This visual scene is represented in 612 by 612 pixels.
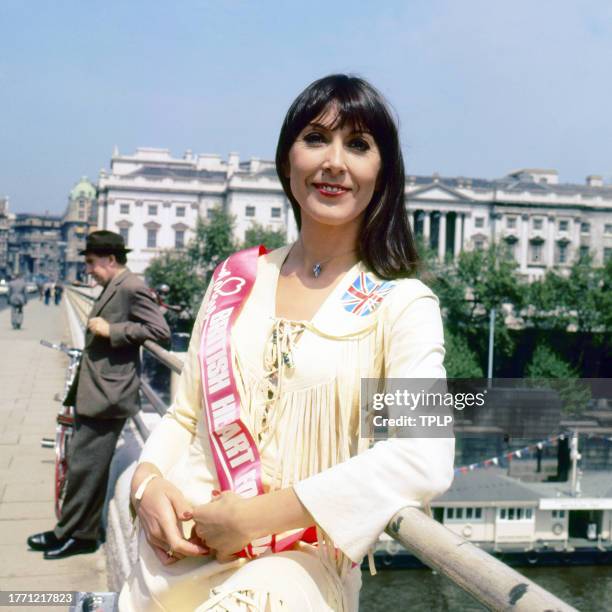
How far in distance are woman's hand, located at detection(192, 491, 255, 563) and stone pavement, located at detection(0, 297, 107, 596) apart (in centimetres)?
235

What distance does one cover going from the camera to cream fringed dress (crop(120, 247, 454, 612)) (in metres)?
1.46

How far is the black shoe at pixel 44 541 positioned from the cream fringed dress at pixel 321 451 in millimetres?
2492

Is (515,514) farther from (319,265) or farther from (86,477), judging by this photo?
(319,265)

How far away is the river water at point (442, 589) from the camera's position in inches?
1387

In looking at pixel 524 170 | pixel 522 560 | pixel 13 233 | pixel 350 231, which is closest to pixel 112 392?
pixel 350 231

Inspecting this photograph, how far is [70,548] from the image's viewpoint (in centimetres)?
408

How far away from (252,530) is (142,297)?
282cm

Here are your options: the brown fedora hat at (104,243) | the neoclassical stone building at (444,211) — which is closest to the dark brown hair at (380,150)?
the brown fedora hat at (104,243)

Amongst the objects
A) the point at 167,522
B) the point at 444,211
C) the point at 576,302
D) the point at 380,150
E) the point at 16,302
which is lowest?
the point at 576,302

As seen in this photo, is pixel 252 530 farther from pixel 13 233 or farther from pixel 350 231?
pixel 13 233

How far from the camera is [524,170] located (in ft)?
342

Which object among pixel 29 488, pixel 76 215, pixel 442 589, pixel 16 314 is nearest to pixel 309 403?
pixel 29 488

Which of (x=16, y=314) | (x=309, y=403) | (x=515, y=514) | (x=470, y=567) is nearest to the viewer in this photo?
(x=470, y=567)

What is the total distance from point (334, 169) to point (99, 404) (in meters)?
2.54
